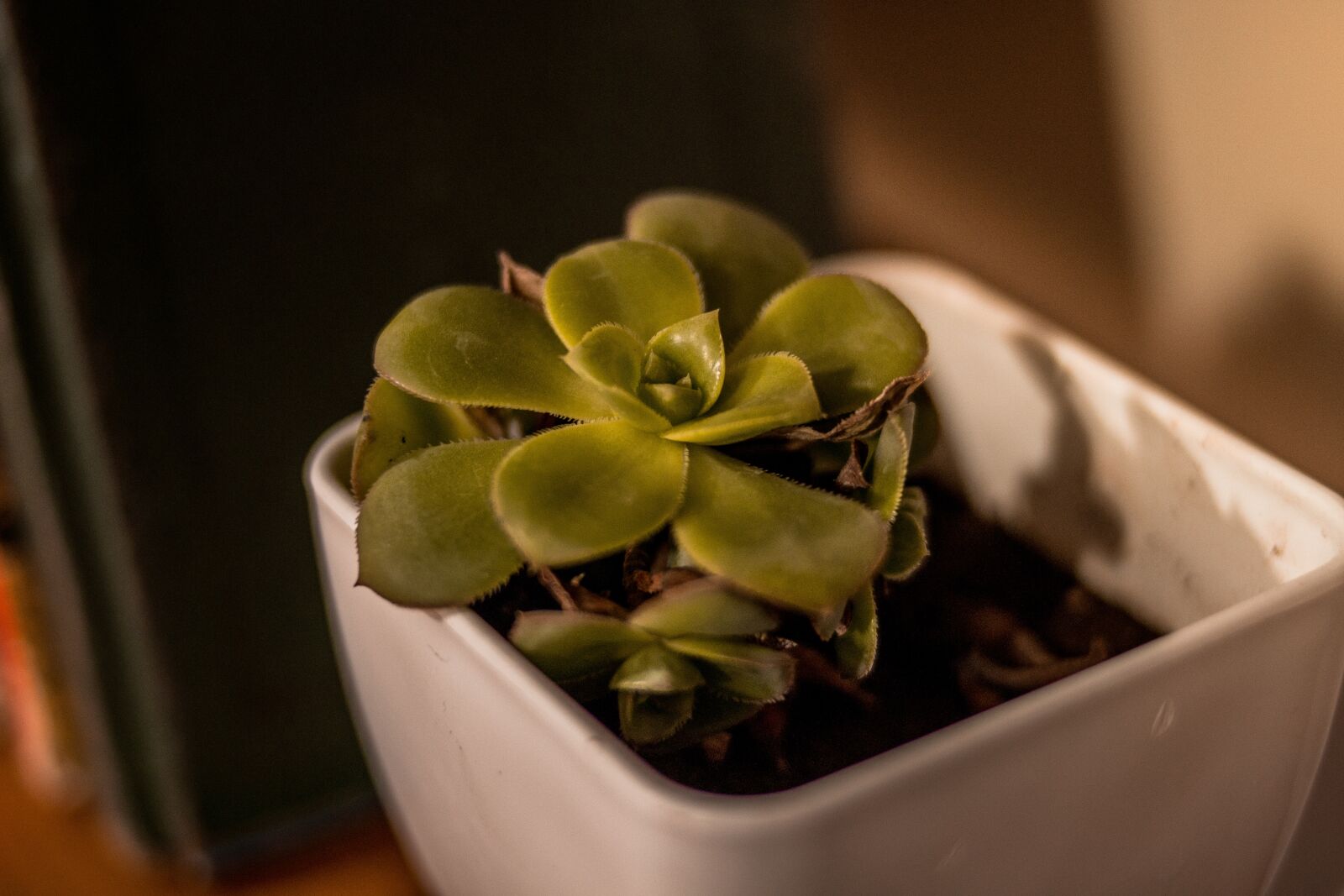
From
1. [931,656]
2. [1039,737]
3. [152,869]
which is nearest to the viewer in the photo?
[1039,737]

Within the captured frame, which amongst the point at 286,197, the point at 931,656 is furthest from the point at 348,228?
the point at 931,656

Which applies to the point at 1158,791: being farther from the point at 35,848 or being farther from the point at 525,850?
the point at 35,848

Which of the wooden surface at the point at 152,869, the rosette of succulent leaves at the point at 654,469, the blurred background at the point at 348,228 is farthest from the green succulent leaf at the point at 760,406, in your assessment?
the wooden surface at the point at 152,869

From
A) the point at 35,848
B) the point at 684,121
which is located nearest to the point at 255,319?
the point at 684,121

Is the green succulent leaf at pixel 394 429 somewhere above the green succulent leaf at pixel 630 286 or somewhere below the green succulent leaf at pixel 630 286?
below

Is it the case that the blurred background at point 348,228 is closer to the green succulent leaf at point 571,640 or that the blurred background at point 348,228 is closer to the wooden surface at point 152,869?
the wooden surface at point 152,869

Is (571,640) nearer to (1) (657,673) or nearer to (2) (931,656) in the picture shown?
(1) (657,673)

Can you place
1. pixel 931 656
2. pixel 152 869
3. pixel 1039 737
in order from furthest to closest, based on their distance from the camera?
pixel 152 869 < pixel 931 656 < pixel 1039 737
